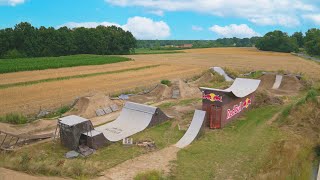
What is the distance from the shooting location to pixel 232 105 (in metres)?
17.5

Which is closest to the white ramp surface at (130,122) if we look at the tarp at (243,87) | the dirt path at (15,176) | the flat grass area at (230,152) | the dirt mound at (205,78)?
the flat grass area at (230,152)

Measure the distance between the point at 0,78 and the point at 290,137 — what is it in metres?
26.3

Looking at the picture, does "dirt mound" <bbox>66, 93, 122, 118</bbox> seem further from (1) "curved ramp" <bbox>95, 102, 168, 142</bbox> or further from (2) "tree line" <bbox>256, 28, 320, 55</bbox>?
(2) "tree line" <bbox>256, 28, 320, 55</bbox>

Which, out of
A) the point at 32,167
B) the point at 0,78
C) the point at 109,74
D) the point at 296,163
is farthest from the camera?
the point at 109,74

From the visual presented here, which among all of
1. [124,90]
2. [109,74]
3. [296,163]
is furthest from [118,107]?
[109,74]

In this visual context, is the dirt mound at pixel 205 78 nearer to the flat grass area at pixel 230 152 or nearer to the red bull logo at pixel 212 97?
the flat grass area at pixel 230 152

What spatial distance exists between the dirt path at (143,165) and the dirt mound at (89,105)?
686 centimetres

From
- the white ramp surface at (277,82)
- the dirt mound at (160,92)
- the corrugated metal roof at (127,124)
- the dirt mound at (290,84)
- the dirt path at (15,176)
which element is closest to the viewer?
the dirt path at (15,176)

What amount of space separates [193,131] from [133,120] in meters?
3.27

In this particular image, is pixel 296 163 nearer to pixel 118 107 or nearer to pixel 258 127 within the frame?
pixel 258 127

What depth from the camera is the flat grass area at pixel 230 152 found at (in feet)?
37.3

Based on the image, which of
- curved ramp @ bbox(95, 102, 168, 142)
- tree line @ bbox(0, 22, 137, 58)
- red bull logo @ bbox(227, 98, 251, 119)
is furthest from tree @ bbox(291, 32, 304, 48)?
curved ramp @ bbox(95, 102, 168, 142)

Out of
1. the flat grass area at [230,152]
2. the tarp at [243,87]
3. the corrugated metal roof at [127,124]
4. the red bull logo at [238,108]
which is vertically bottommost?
the flat grass area at [230,152]

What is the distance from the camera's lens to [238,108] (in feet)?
60.0
